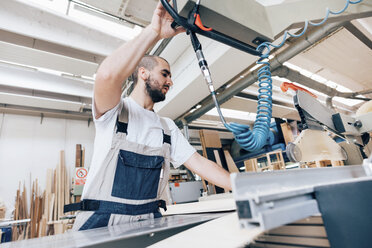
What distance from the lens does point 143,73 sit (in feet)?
4.71

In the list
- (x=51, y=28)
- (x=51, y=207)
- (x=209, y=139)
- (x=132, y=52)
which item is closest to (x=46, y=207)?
(x=51, y=207)

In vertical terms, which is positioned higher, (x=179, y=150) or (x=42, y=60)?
(x=42, y=60)

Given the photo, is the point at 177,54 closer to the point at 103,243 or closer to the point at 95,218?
the point at 95,218

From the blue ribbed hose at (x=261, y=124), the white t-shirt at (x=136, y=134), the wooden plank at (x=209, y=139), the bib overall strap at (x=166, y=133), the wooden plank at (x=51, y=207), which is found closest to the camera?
the blue ribbed hose at (x=261, y=124)

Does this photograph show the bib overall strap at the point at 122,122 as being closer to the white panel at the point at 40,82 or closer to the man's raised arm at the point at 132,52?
the man's raised arm at the point at 132,52

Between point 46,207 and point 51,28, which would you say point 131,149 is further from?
point 46,207

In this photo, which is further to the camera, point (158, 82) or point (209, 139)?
point (209, 139)

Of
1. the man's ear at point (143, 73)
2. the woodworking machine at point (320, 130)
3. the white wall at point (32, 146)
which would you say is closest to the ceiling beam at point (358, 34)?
the woodworking machine at point (320, 130)

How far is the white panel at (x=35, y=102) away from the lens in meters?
3.41

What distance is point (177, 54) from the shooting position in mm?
2824

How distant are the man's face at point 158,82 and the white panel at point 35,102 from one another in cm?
295

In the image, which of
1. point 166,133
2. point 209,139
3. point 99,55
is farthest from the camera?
point 209,139

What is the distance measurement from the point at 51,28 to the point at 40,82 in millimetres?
1273

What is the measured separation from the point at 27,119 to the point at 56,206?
1.82m
